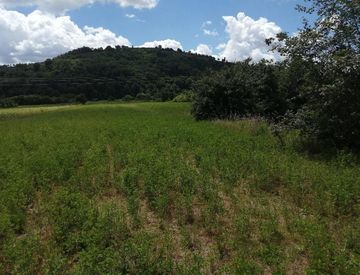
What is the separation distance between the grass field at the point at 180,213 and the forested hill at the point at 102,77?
2469 inches

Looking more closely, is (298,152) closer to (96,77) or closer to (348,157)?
(348,157)

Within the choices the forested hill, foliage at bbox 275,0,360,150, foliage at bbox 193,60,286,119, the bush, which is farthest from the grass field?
the forested hill

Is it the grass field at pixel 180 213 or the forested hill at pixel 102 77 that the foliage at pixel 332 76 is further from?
the forested hill at pixel 102 77

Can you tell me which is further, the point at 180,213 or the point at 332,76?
the point at 332,76

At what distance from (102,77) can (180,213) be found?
88732 millimetres

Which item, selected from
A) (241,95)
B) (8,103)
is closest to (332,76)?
(241,95)

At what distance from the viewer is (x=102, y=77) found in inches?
3691

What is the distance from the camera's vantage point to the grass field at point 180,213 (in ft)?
Answer: 20.1

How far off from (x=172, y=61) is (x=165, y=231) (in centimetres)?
10157

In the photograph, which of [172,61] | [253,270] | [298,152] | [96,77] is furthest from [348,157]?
[172,61]

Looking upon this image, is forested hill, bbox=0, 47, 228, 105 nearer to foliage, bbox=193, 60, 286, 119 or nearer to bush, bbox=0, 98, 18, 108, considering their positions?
bush, bbox=0, 98, 18, 108

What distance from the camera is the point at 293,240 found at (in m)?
7.04

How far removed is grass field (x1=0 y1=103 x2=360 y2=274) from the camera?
241 inches

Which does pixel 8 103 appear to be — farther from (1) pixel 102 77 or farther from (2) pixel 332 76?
(2) pixel 332 76
